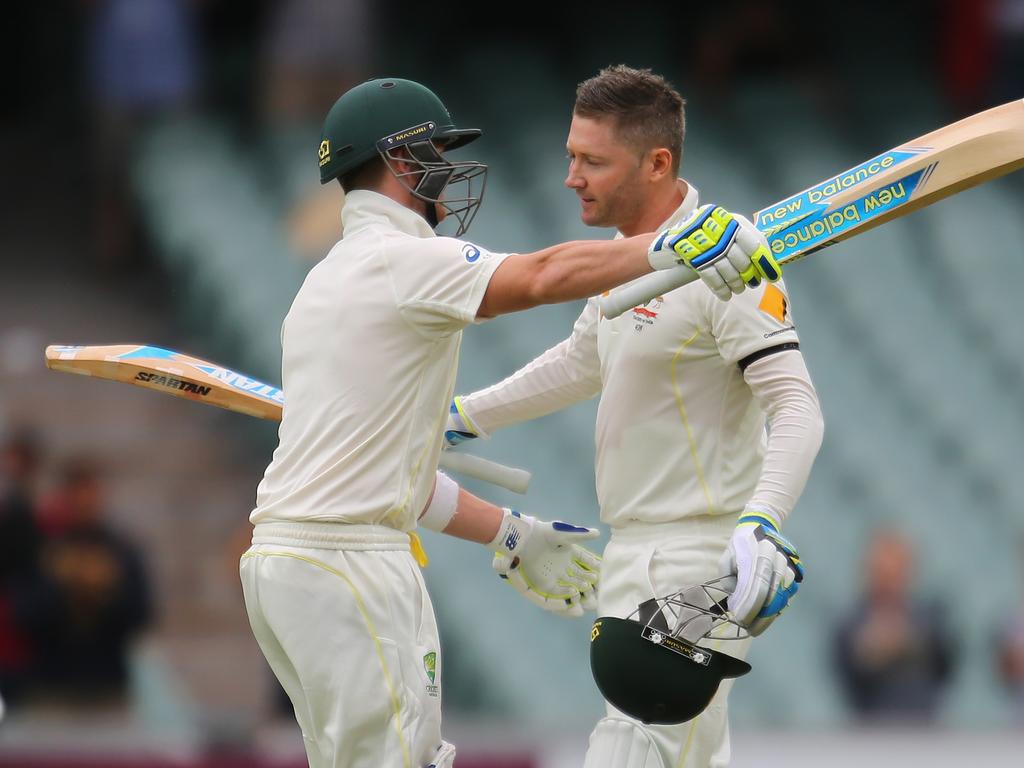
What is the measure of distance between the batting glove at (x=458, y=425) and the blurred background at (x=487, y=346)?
1.56 m

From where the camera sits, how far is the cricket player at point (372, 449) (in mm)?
3246

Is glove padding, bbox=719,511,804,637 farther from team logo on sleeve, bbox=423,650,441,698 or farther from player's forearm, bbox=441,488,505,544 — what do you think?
player's forearm, bbox=441,488,505,544

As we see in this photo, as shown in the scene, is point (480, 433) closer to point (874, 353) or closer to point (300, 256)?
point (300, 256)

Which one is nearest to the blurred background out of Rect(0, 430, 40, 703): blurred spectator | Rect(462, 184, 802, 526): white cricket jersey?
Rect(0, 430, 40, 703): blurred spectator

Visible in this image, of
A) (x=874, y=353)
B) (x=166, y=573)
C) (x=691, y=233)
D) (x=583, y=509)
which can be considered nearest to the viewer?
(x=691, y=233)

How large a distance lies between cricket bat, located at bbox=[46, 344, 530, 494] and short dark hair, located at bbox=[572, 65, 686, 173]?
0.81m

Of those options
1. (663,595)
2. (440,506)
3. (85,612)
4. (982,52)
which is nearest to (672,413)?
(663,595)

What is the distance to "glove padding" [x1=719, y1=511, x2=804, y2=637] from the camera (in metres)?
3.19

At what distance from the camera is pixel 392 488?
3.34 metres

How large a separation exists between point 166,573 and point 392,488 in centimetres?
474

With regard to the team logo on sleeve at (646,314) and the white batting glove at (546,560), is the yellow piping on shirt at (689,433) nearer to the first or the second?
the team logo on sleeve at (646,314)

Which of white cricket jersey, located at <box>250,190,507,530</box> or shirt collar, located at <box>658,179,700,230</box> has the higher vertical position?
shirt collar, located at <box>658,179,700,230</box>

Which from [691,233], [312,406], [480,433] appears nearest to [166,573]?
[480,433]

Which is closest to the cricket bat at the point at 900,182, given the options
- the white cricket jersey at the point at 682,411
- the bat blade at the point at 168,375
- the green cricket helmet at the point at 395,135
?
the white cricket jersey at the point at 682,411
